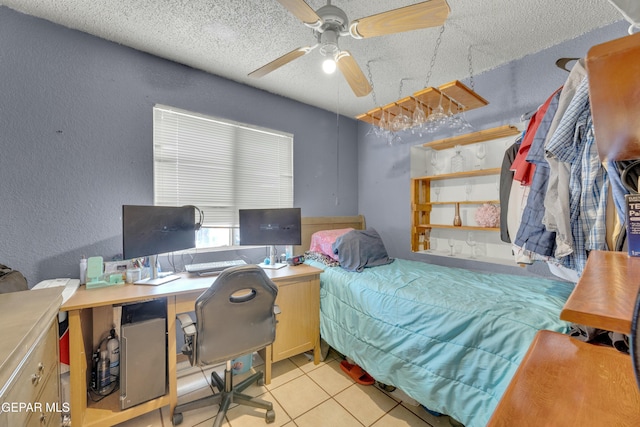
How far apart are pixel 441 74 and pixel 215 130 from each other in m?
2.27

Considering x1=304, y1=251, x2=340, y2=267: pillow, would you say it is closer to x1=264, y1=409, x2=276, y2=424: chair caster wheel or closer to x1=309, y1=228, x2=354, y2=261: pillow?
x1=309, y1=228, x2=354, y2=261: pillow

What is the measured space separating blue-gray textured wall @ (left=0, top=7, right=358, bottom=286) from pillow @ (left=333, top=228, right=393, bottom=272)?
1.77m

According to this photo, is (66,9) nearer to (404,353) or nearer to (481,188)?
(404,353)

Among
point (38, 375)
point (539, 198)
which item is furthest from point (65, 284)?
point (539, 198)

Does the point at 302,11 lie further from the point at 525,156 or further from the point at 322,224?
the point at 322,224

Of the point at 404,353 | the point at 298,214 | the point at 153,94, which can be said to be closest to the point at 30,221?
the point at 153,94

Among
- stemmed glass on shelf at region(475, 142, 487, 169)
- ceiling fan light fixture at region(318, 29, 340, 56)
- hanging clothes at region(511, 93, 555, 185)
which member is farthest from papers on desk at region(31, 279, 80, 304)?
stemmed glass on shelf at region(475, 142, 487, 169)

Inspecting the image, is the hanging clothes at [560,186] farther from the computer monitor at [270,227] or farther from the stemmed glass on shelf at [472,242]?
the computer monitor at [270,227]

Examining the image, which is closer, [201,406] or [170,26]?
[201,406]

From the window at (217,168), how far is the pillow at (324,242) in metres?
0.53

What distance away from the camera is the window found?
2277mm

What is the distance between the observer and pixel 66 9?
1.70 m

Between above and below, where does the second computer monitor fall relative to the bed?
above

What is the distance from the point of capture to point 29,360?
87 centimetres
